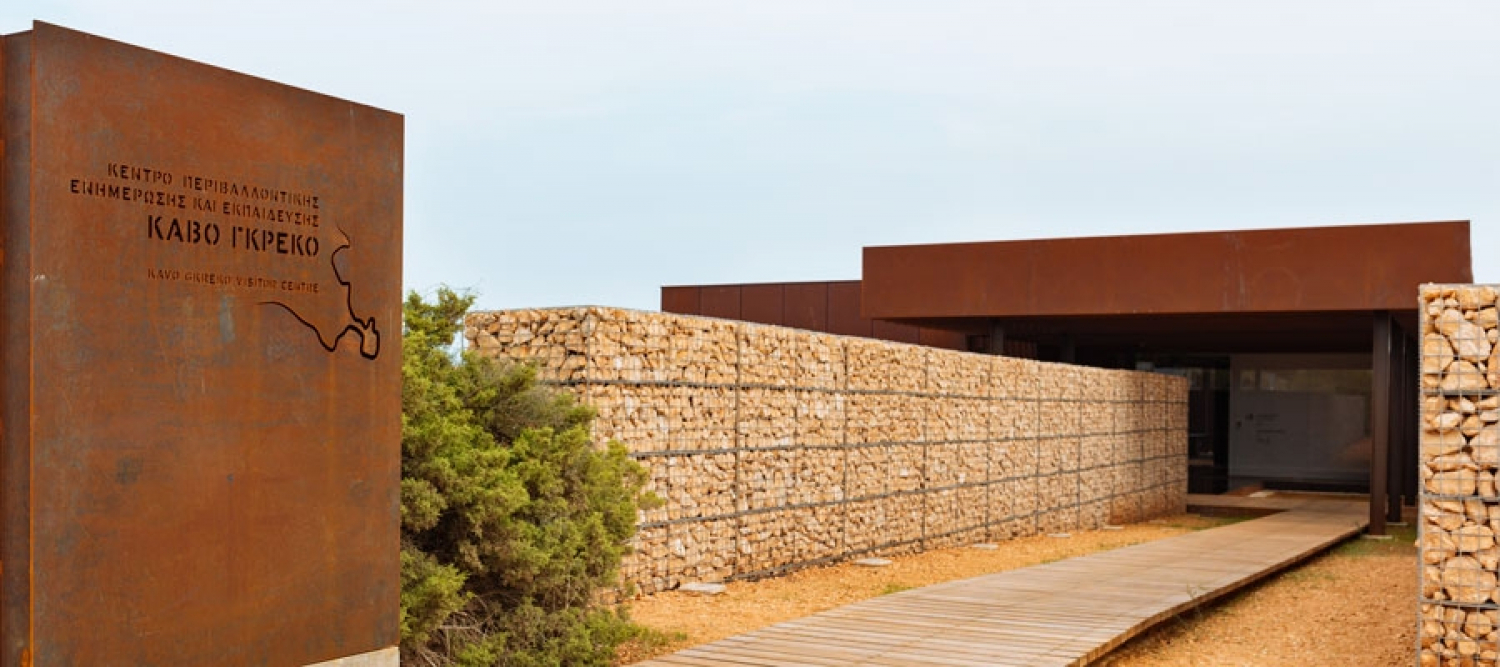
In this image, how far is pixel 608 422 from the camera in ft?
31.1

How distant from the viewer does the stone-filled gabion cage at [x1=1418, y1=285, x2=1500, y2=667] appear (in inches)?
313

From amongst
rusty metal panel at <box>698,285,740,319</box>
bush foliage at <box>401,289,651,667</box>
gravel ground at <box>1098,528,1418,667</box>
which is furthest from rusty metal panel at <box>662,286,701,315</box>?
bush foliage at <box>401,289,651,667</box>

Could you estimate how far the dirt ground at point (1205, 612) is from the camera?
30.1ft

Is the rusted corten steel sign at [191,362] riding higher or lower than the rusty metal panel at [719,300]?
lower

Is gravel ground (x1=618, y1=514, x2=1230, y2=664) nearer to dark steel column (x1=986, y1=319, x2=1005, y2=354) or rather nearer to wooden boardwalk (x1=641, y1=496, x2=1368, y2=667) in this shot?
wooden boardwalk (x1=641, y1=496, x2=1368, y2=667)

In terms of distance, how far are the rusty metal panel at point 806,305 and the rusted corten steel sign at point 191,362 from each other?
2384cm

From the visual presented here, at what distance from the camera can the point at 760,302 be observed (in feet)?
95.0

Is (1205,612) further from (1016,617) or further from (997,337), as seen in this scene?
(997,337)

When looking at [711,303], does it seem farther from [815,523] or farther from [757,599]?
[757,599]

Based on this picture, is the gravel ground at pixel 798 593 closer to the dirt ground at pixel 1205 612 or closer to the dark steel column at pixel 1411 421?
the dirt ground at pixel 1205 612

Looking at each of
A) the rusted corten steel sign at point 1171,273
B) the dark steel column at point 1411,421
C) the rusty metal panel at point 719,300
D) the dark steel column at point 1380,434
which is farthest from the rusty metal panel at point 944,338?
the dark steel column at point 1380,434

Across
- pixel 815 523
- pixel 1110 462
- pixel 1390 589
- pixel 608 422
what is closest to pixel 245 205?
pixel 608 422

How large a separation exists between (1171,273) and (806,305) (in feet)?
33.6

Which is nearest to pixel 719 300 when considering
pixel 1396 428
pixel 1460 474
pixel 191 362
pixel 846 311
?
pixel 846 311
